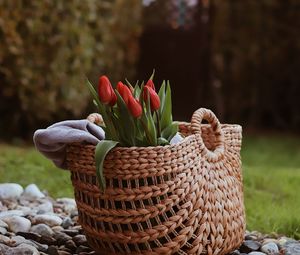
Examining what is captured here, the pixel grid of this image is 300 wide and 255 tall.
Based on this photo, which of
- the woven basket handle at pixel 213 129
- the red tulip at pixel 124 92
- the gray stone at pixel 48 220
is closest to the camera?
the red tulip at pixel 124 92

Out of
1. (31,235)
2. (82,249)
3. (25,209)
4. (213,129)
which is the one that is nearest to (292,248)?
(213,129)

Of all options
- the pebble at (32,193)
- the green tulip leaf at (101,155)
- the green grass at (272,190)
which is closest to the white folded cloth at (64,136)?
the green tulip leaf at (101,155)

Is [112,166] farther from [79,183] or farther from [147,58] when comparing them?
[147,58]

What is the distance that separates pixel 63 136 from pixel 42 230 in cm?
54

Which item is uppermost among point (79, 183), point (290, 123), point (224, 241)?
point (79, 183)

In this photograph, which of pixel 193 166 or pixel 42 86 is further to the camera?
pixel 42 86

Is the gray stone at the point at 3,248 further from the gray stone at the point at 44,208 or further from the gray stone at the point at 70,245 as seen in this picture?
the gray stone at the point at 44,208

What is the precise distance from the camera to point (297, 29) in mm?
7828

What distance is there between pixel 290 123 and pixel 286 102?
0.28 m

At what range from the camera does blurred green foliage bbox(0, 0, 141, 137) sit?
17.9 ft

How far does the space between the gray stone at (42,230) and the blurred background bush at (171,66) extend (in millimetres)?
1045

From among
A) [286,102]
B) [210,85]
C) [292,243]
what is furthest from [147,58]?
[292,243]

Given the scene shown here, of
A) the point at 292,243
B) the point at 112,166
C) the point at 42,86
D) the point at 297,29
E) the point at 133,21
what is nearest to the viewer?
the point at 112,166

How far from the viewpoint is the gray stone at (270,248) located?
101 inches
